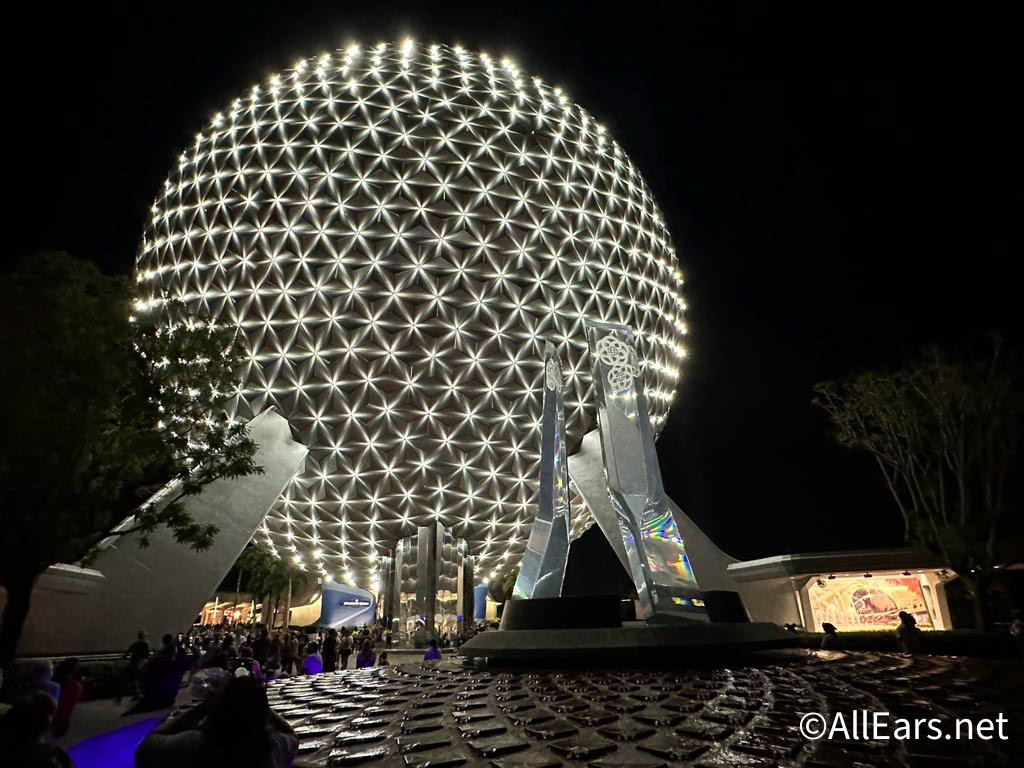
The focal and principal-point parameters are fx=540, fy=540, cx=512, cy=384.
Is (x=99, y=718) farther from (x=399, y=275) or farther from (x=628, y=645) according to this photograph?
(x=399, y=275)

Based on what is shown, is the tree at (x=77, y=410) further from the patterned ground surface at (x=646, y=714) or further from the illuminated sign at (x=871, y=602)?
the illuminated sign at (x=871, y=602)

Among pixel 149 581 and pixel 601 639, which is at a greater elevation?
pixel 149 581

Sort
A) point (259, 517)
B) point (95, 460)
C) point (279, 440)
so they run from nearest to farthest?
point (95, 460), point (259, 517), point (279, 440)

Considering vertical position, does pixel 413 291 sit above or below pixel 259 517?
above

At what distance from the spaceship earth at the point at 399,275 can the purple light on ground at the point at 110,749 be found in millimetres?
12994

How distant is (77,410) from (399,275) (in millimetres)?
10759

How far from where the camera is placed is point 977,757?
3.26m

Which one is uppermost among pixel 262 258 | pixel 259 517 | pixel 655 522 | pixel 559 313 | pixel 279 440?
pixel 262 258

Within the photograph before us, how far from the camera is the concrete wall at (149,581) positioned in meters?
13.0

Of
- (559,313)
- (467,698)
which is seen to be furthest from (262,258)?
(467,698)

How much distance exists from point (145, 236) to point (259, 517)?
44.0 ft

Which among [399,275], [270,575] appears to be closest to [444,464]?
[399,275]

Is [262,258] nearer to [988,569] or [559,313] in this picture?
[559,313]

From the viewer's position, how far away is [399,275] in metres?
19.1
